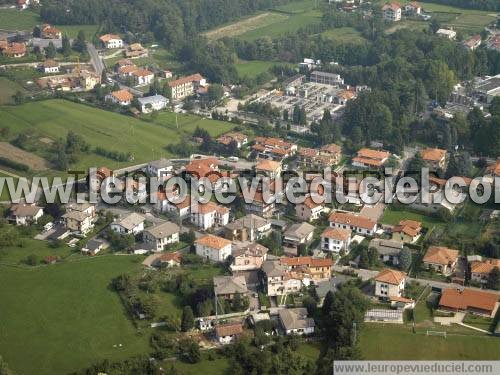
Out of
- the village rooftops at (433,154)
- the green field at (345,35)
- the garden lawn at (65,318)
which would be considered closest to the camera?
the garden lawn at (65,318)

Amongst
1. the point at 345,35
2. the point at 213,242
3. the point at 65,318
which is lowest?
the point at 65,318

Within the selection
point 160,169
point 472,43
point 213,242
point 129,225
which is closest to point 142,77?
point 160,169

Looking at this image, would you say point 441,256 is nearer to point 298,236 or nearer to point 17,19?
point 298,236

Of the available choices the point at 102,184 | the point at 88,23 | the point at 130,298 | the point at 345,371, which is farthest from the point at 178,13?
the point at 345,371

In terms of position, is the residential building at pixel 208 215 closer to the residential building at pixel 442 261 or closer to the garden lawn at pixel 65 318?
the garden lawn at pixel 65 318

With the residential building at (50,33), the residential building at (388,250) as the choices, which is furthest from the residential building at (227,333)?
the residential building at (50,33)

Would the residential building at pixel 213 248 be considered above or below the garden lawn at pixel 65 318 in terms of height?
above

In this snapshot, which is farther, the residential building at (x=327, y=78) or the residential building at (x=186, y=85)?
the residential building at (x=327, y=78)

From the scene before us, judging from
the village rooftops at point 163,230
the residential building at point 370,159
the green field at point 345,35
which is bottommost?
the village rooftops at point 163,230
